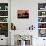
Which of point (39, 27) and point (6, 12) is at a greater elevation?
point (6, 12)

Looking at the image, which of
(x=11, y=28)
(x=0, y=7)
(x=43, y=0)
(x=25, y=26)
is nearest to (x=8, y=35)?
(x=11, y=28)

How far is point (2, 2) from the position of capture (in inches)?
285

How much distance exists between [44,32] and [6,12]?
2.36 meters

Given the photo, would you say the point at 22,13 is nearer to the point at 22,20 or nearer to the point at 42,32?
the point at 22,20

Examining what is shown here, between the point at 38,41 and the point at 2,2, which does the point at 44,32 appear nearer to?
the point at 38,41

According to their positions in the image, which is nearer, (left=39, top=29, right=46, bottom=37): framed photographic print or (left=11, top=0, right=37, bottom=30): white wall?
(left=11, top=0, right=37, bottom=30): white wall

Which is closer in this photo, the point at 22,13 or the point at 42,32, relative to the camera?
the point at 22,13

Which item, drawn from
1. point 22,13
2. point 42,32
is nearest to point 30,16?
point 22,13

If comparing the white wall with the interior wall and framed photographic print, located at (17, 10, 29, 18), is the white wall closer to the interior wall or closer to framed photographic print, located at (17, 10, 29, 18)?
the interior wall

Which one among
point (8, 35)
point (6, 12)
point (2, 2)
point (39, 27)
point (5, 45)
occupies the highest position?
point (2, 2)

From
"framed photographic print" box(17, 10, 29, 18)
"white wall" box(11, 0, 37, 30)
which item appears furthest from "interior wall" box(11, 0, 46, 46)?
"framed photographic print" box(17, 10, 29, 18)

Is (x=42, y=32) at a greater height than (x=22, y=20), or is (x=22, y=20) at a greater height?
(x=22, y=20)

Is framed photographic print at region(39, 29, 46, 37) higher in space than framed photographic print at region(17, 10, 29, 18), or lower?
lower

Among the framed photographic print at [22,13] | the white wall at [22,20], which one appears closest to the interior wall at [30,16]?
the white wall at [22,20]
